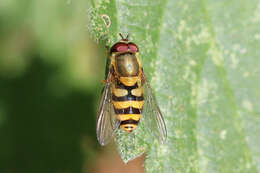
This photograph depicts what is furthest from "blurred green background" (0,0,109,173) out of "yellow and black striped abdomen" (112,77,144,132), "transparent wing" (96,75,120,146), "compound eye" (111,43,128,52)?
"compound eye" (111,43,128,52)

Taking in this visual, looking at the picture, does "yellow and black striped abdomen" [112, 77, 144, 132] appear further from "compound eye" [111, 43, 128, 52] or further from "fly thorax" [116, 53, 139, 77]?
"compound eye" [111, 43, 128, 52]

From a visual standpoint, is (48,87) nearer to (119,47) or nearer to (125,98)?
(125,98)

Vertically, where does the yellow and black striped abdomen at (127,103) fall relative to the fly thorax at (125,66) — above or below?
below

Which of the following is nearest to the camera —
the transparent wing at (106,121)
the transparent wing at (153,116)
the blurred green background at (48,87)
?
the transparent wing at (153,116)

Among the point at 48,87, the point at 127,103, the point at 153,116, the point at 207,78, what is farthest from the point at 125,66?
the point at 48,87

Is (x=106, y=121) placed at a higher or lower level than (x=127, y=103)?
lower

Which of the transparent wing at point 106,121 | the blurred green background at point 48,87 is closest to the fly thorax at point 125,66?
the transparent wing at point 106,121

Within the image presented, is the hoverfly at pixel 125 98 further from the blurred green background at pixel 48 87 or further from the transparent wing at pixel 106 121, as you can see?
the blurred green background at pixel 48 87
